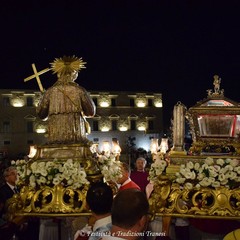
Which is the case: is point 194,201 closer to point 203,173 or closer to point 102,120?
point 203,173

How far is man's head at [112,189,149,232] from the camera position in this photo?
288 centimetres

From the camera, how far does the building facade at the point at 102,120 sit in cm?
5622

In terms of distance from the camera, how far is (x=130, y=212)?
9.45 feet

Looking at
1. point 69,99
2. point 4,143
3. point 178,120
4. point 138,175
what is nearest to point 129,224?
point 178,120

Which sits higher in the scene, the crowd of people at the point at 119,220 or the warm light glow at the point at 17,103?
the warm light glow at the point at 17,103

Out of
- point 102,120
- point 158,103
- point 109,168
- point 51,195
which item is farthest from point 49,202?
point 158,103

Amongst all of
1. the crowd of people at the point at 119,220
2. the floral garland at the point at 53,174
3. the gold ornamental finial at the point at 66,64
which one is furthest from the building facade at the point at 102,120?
the crowd of people at the point at 119,220

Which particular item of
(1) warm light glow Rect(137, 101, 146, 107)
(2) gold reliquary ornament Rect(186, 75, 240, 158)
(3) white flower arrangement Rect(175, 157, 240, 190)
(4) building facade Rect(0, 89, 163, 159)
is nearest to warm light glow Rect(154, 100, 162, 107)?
(4) building facade Rect(0, 89, 163, 159)

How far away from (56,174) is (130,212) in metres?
3.96

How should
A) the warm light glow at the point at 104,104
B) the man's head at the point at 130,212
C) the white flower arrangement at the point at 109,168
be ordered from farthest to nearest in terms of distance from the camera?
the warm light glow at the point at 104,104 → the white flower arrangement at the point at 109,168 → the man's head at the point at 130,212

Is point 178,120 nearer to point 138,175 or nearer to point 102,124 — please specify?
point 138,175

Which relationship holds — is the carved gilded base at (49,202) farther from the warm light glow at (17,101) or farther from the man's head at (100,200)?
the warm light glow at (17,101)

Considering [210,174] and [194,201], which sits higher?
[210,174]

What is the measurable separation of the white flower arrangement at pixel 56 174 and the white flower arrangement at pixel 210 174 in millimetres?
1642
